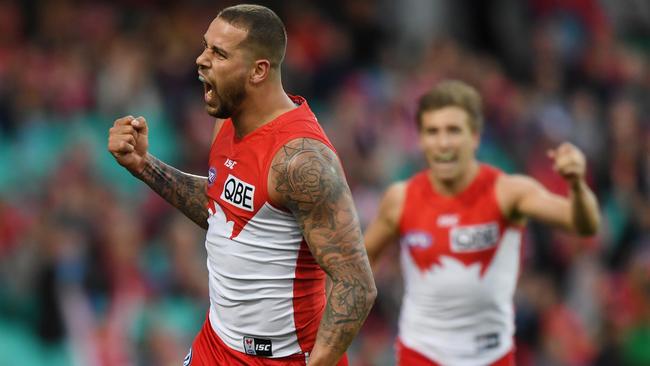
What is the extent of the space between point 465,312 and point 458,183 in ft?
2.53

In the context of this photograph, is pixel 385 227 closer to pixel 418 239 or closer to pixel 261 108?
pixel 418 239

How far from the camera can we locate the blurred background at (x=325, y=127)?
1012cm

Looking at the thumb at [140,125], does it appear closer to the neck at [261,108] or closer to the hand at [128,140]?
the hand at [128,140]

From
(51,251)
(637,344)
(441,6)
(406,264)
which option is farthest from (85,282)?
(441,6)

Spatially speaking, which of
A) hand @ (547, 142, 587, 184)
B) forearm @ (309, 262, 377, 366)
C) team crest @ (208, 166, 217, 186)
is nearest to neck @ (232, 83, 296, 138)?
team crest @ (208, 166, 217, 186)

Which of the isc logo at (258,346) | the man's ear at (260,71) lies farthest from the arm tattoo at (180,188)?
the man's ear at (260,71)

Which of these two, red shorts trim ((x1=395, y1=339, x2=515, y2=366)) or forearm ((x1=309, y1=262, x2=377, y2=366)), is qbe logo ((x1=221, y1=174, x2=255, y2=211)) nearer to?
forearm ((x1=309, y1=262, x2=377, y2=366))

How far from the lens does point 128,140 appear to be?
18.1 feet

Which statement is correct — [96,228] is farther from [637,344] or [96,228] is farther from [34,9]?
[637,344]

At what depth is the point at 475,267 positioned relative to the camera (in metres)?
6.93

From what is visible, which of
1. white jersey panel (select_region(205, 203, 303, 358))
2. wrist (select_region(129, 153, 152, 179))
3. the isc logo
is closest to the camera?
white jersey panel (select_region(205, 203, 303, 358))

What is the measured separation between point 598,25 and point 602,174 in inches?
145

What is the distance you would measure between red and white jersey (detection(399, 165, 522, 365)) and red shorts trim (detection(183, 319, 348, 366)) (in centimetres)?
145

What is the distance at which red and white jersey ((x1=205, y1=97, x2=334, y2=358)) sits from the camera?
521 centimetres
